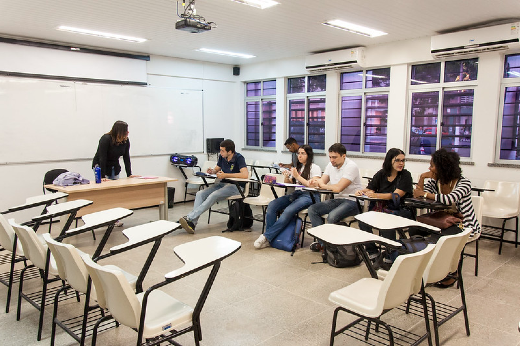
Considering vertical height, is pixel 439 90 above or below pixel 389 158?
above

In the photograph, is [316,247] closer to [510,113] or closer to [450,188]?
[450,188]

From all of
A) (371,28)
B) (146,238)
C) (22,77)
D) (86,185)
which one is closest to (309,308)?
(146,238)

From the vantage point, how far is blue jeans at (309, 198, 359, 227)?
172 inches

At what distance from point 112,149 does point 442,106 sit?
4.76 metres

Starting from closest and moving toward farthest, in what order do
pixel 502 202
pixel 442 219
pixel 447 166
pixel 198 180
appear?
1. pixel 442 219
2. pixel 447 166
3. pixel 502 202
4. pixel 198 180

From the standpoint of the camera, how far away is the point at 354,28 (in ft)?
17.4

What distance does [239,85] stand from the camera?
8.66 metres

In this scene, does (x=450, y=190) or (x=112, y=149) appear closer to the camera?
(x=450, y=190)

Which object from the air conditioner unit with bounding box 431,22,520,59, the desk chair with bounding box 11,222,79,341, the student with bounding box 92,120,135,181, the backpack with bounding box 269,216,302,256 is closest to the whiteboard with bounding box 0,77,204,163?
A: the student with bounding box 92,120,135,181

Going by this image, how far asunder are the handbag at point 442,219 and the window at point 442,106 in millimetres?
2391

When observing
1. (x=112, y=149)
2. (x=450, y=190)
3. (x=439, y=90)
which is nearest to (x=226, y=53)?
(x=112, y=149)

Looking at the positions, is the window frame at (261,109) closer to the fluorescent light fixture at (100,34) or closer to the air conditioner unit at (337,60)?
the air conditioner unit at (337,60)

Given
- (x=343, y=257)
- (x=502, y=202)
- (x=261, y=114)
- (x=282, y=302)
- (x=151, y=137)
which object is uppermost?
(x=261, y=114)

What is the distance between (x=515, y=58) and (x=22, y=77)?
22.3ft
